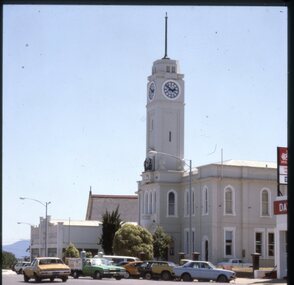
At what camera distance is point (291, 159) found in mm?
3822

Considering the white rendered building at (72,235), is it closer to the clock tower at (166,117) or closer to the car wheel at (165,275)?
the clock tower at (166,117)

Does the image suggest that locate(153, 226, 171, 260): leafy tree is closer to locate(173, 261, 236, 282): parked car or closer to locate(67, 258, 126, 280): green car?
locate(67, 258, 126, 280): green car

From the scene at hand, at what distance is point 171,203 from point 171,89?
12.6 m

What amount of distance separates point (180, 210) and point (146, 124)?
11.5 metres

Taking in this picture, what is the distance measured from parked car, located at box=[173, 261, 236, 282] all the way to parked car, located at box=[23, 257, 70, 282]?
27.9 ft

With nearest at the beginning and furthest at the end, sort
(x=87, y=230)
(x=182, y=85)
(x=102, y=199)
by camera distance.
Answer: (x=182, y=85)
(x=87, y=230)
(x=102, y=199)

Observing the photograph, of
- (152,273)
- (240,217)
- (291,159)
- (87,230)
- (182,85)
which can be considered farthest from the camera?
(87,230)

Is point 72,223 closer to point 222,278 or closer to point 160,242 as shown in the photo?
point 160,242

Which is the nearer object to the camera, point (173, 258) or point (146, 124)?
point (173, 258)

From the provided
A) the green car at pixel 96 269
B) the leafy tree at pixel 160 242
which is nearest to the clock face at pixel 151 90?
the leafy tree at pixel 160 242

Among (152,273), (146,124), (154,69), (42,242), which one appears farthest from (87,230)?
(152,273)

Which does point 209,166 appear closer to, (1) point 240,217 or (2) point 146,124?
(1) point 240,217

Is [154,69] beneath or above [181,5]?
above

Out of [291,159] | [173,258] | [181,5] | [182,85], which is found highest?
[182,85]
